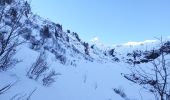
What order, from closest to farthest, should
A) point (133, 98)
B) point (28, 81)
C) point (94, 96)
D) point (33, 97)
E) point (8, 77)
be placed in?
point (33, 97), point (8, 77), point (28, 81), point (94, 96), point (133, 98)

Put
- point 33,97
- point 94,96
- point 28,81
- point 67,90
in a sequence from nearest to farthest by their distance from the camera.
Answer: point 33,97 → point 28,81 → point 67,90 → point 94,96

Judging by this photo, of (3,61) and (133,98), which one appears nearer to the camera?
(3,61)

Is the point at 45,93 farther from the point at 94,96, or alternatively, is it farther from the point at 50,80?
the point at 94,96

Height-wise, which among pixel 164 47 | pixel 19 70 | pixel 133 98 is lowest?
pixel 133 98

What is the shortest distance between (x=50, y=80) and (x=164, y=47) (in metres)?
2.98

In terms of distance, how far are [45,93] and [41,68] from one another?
5.07 feet

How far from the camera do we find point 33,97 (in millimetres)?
4492

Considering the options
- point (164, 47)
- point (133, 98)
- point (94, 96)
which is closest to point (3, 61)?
point (94, 96)

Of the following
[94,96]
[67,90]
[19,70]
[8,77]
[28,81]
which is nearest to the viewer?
[8,77]

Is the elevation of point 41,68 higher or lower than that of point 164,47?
lower

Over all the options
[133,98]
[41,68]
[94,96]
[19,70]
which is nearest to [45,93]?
[19,70]

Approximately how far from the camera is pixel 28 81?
5324 mm

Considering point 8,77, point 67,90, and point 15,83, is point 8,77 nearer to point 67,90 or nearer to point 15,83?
point 15,83

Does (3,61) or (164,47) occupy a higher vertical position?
(164,47)
